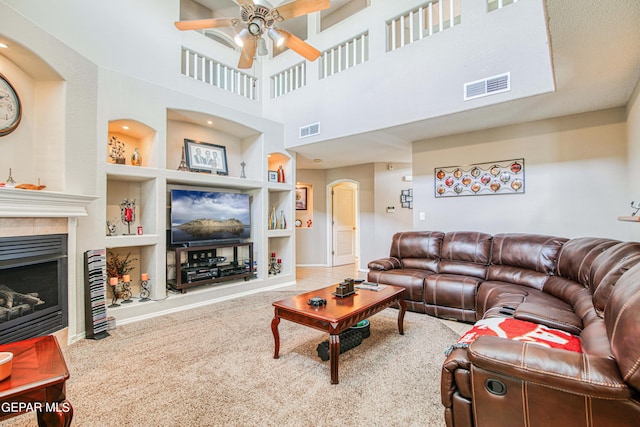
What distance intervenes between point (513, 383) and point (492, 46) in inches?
132

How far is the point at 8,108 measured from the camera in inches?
103

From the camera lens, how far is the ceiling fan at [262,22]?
2.66 m

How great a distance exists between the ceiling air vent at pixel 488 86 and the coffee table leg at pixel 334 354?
2963 millimetres

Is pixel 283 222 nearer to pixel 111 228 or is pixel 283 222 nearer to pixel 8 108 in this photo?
pixel 111 228

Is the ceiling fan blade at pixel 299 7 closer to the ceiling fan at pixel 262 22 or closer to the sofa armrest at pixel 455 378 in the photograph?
the ceiling fan at pixel 262 22

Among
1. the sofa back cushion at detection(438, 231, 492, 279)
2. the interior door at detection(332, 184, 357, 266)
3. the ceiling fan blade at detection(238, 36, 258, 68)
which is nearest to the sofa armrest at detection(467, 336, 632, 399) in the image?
the sofa back cushion at detection(438, 231, 492, 279)

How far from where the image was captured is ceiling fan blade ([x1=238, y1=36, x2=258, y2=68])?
3.11 m

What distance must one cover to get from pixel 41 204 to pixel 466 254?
14.5ft

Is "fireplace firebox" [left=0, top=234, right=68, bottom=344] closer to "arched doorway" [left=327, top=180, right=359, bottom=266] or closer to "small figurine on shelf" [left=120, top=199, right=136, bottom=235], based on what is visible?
"small figurine on shelf" [left=120, top=199, right=136, bottom=235]

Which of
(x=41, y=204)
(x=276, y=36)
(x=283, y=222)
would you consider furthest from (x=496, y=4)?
(x=41, y=204)

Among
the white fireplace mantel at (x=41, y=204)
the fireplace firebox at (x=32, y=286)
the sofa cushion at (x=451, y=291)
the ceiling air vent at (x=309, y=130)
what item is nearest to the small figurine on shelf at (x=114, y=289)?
the fireplace firebox at (x=32, y=286)

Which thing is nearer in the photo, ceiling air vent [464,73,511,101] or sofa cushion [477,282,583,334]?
sofa cushion [477,282,583,334]

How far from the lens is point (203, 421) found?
1.69m

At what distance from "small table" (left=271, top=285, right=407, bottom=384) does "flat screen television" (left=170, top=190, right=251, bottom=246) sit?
7.47 feet
